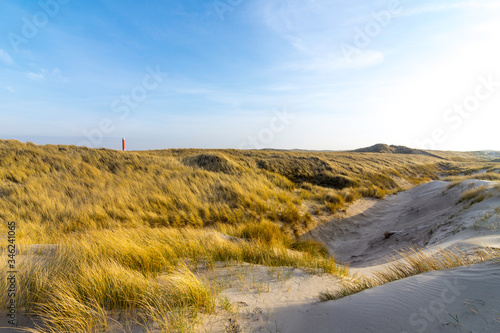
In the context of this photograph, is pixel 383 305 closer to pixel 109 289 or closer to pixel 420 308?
pixel 420 308

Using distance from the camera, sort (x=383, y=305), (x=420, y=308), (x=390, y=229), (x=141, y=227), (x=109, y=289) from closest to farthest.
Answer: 1. (x=420, y=308)
2. (x=383, y=305)
3. (x=109, y=289)
4. (x=141, y=227)
5. (x=390, y=229)

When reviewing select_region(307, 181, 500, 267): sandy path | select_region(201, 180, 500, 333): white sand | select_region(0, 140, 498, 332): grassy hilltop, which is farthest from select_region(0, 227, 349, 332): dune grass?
select_region(307, 181, 500, 267): sandy path

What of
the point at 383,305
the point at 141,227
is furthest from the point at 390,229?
the point at 141,227

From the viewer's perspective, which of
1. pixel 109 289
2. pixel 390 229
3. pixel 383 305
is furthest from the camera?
pixel 390 229

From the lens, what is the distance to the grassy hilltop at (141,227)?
86.2 inches

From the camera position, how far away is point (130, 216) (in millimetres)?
6848

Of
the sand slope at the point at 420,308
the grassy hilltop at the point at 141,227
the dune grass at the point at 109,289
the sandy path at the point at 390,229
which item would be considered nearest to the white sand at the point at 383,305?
the sand slope at the point at 420,308

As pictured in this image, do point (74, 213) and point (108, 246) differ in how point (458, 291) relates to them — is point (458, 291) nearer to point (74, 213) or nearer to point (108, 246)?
point (108, 246)

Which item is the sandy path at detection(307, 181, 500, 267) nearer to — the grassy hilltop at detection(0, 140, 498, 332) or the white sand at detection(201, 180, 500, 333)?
the grassy hilltop at detection(0, 140, 498, 332)

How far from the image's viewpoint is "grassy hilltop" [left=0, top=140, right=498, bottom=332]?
2189 mm

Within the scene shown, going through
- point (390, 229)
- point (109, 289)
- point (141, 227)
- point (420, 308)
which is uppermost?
point (420, 308)

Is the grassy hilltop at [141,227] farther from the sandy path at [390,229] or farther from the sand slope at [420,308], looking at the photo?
the sand slope at [420,308]

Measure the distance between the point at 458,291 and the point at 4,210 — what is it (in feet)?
33.4

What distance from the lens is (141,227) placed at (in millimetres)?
5691
